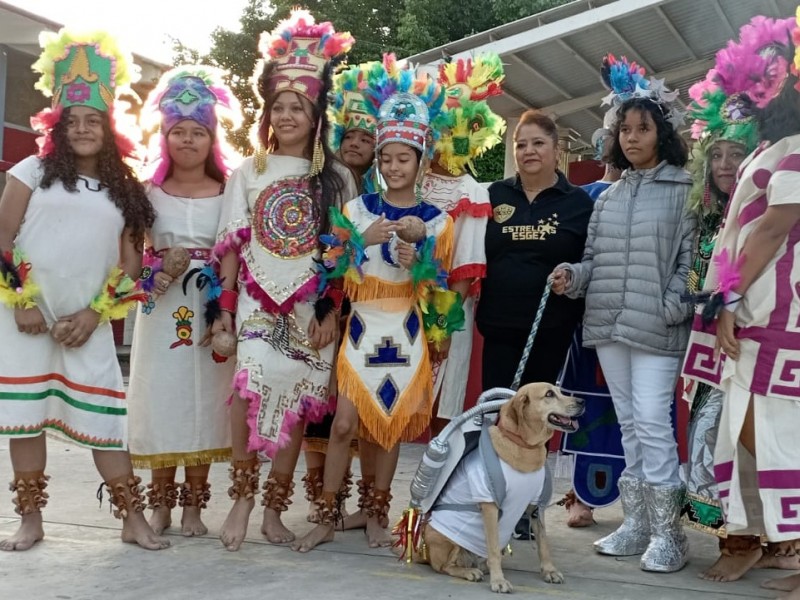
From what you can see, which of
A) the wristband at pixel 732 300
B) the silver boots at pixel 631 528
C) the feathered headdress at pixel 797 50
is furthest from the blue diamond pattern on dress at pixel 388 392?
the feathered headdress at pixel 797 50

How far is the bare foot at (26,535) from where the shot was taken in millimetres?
4152

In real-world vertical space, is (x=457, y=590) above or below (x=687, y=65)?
below

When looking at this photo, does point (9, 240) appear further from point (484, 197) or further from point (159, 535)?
point (484, 197)

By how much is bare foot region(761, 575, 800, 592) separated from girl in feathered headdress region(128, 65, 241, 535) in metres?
2.56

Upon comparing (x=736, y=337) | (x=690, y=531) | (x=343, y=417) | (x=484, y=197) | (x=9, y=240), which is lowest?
(x=690, y=531)

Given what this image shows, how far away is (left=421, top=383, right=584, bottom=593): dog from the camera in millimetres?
3771

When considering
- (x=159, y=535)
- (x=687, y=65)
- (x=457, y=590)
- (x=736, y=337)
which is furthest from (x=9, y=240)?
(x=687, y=65)

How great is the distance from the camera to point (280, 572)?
12.9ft

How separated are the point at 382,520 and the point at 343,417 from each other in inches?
23.2

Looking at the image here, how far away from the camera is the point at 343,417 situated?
4.34 m

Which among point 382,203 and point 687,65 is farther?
point 687,65

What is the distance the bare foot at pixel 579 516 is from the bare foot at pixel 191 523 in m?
1.96

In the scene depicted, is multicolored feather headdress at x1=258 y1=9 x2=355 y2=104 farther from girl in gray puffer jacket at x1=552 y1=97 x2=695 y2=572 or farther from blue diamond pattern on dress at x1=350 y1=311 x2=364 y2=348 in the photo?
→ girl in gray puffer jacket at x1=552 y1=97 x2=695 y2=572

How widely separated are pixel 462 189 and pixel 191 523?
A: 2.16m
